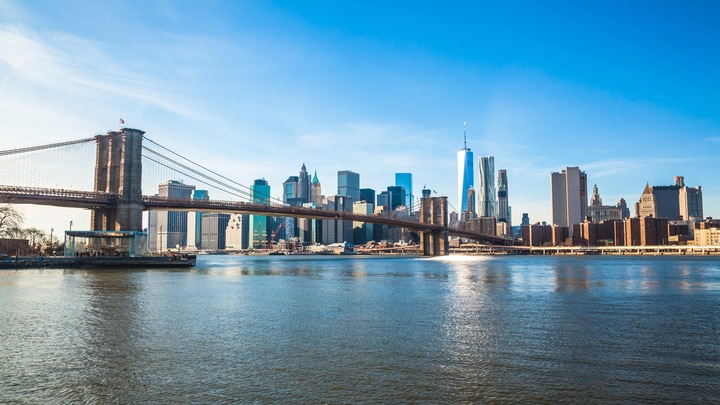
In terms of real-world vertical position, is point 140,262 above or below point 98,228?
below

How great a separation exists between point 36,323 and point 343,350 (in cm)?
1446

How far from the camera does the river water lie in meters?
12.6

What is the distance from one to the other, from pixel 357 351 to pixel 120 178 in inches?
2636

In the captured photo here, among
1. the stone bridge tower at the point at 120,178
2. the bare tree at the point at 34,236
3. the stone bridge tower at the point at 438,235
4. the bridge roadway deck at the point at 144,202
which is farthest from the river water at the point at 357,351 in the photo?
the stone bridge tower at the point at 438,235

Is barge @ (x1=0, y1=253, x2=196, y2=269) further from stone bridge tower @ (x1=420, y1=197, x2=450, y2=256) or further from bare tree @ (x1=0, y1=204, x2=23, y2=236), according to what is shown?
stone bridge tower @ (x1=420, y1=197, x2=450, y2=256)

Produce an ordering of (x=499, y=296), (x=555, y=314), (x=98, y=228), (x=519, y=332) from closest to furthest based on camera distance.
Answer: (x=519, y=332) < (x=555, y=314) < (x=499, y=296) < (x=98, y=228)

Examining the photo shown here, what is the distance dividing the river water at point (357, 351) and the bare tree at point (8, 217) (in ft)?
146

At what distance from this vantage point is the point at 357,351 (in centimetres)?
1684

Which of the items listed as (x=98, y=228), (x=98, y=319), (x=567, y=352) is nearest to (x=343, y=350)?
(x=567, y=352)

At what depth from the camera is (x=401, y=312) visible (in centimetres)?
2605

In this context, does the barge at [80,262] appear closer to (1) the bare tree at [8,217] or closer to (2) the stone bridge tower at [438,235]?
(1) the bare tree at [8,217]

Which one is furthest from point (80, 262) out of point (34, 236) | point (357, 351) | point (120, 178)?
point (357, 351)

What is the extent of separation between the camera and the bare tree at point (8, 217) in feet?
222

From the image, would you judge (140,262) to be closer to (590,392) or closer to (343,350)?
(343,350)
